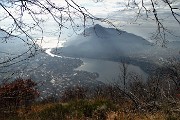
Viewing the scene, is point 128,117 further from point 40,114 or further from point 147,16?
point 147,16

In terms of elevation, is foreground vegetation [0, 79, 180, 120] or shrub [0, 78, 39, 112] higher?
shrub [0, 78, 39, 112]

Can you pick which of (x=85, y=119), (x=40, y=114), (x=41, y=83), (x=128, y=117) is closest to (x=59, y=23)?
(x=41, y=83)

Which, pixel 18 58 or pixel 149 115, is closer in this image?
pixel 18 58

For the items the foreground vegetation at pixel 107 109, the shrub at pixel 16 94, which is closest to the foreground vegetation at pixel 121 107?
the foreground vegetation at pixel 107 109

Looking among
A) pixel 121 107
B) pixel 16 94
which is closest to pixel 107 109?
pixel 121 107

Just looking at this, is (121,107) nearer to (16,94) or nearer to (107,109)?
(107,109)

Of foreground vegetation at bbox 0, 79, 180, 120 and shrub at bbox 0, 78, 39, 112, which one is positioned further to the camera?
foreground vegetation at bbox 0, 79, 180, 120

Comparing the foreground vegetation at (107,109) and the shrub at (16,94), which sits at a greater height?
the shrub at (16,94)

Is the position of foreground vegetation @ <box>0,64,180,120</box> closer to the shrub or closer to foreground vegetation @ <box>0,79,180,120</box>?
foreground vegetation @ <box>0,79,180,120</box>

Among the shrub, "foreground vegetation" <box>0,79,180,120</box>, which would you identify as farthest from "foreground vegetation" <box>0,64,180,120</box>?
the shrub

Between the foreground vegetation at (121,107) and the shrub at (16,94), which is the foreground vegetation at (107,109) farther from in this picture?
the shrub at (16,94)

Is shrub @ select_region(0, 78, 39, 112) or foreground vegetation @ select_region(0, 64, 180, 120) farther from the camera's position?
foreground vegetation @ select_region(0, 64, 180, 120)
